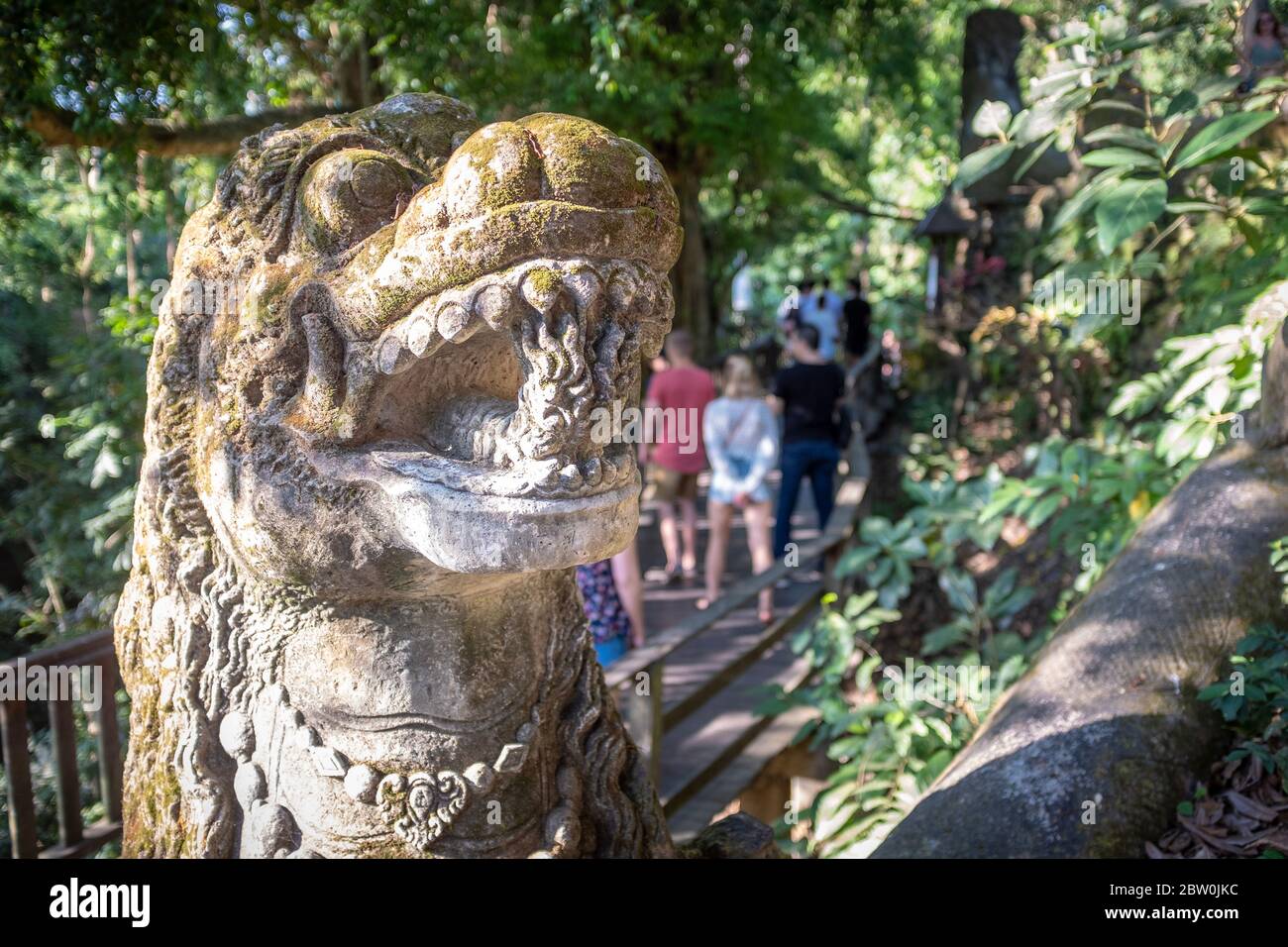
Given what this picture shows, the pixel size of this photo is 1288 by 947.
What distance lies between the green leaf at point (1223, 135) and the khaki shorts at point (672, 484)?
4733 millimetres

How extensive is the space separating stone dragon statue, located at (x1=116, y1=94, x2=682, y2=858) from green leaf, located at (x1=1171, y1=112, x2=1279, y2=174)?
1.65m

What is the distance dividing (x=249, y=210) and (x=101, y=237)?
9.41 m

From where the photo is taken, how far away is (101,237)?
994 cm

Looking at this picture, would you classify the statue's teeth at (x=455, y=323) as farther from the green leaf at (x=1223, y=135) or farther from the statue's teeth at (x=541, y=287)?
the green leaf at (x=1223, y=135)

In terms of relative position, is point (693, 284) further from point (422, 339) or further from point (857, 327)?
point (422, 339)

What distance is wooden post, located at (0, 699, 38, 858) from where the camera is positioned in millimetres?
3152

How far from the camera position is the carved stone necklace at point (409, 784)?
169 cm

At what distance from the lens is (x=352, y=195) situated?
1.57 meters

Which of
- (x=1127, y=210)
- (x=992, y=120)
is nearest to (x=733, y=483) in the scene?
(x=992, y=120)

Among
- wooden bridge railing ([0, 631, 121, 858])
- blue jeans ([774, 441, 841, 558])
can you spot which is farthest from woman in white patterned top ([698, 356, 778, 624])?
wooden bridge railing ([0, 631, 121, 858])

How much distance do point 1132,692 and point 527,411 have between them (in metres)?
1.51
